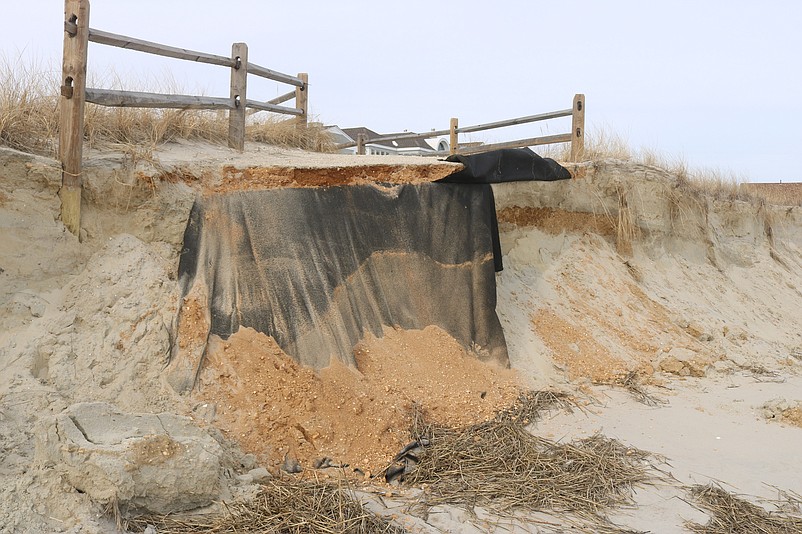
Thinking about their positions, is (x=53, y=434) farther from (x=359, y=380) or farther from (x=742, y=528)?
(x=742, y=528)

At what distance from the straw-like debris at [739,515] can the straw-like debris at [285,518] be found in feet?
6.31

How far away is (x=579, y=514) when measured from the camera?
13.5 feet

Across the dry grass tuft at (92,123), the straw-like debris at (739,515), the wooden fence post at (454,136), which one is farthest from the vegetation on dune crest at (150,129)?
the straw-like debris at (739,515)

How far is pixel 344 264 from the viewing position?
237 inches

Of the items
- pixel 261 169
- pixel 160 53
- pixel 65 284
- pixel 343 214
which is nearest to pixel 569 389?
pixel 343 214

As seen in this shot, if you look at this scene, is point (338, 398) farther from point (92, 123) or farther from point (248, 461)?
point (92, 123)

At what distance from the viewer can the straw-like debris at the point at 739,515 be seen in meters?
3.99

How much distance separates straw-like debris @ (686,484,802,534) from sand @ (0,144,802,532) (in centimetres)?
13

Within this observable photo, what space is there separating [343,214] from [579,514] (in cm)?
327

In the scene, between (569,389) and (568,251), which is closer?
(569,389)

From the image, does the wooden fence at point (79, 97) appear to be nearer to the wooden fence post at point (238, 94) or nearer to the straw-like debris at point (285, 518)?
the wooden fence post at point (238, 94)

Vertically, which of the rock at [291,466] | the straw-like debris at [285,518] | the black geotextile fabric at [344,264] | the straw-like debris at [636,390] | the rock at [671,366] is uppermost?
the black geotextile fabric at [344,264]

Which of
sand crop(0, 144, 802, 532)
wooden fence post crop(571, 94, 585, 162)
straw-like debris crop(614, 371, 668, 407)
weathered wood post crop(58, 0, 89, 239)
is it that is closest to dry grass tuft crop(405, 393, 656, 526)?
sand crop(0, 144, 802, 532)

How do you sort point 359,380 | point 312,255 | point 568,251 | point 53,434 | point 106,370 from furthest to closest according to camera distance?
point 568,251 → point 312,255 → point 359,380 → point 106,370 → point 53,434
